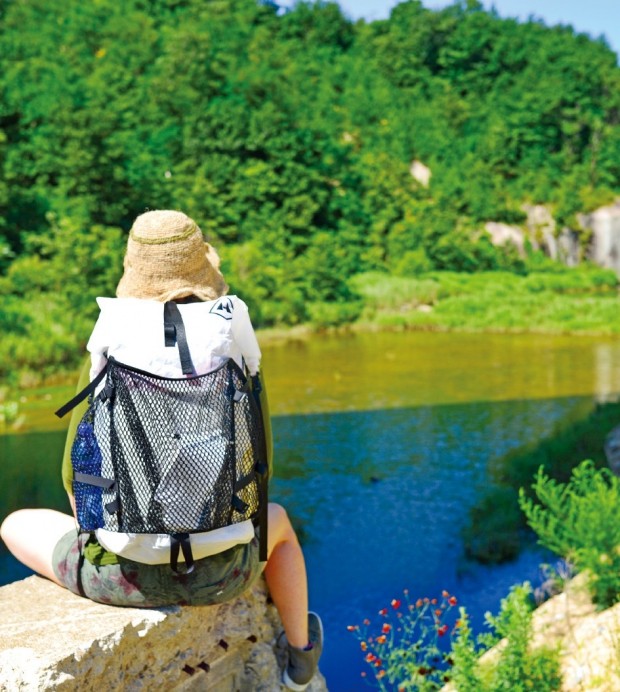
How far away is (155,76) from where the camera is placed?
26.8 meters

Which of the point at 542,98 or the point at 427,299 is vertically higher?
the point at 542,98

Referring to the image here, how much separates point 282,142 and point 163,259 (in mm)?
22071

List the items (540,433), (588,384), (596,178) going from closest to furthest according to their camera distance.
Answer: (540,433), (588,384), (596,178)

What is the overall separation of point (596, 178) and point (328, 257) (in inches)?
492

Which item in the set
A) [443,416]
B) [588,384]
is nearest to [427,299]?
[588,384]

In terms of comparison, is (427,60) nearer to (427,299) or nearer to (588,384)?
(427,299)

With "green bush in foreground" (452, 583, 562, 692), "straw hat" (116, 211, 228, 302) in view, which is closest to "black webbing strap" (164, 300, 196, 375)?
"straw hat" (116, 211, 228, 302)

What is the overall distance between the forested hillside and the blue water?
483 centimetres

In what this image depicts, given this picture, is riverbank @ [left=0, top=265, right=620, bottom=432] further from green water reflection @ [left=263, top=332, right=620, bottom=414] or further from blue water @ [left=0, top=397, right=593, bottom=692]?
blue water @ [left=0, top=397, right=593, bottom=692]

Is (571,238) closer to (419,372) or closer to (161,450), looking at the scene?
(419,372)

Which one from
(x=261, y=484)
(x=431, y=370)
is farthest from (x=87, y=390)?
(x=431, y=370)

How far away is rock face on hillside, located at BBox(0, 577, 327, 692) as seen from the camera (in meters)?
2.03

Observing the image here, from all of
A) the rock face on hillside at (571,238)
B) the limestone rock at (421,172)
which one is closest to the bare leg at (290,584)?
the rock face on hillside at (571,238)

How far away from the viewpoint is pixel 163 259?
2.31 metres
